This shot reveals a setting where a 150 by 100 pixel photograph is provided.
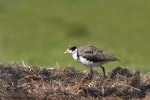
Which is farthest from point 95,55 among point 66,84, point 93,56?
point 66,84

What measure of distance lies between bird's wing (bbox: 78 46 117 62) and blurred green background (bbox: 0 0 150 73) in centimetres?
1517

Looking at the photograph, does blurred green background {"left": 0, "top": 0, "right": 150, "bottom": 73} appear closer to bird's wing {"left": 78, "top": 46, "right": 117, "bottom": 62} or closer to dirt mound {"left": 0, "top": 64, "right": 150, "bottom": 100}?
bird's wing {"left": 78, "top": 46, "right": 117, "bottom": 62}

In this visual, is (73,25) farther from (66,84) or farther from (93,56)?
(66,84)

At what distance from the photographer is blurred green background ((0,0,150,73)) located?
30.6 meters

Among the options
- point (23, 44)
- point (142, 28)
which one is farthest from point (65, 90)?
point (142, 28)

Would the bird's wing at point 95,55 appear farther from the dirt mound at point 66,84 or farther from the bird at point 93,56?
the dirt mound at point 66,84

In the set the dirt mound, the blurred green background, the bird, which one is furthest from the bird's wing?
the blurred green background

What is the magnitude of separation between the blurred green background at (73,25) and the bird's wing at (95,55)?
597 inches

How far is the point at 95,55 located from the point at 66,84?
0.96 metres

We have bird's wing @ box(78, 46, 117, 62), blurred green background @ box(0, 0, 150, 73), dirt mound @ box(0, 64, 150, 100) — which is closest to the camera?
dirt mound @ box(0, 64, 150, 100)

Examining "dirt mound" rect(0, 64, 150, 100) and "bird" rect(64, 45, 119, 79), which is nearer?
"dirt mound" rect(0, 64, 150, 100)

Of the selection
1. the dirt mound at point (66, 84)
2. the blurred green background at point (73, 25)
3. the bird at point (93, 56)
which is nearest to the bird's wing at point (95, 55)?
the bird at point (93, 56)

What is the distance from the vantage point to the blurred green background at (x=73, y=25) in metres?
30.6

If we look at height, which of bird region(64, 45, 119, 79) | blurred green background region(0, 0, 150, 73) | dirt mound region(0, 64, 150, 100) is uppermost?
blurred green background region(0, 0, 150, 73)
